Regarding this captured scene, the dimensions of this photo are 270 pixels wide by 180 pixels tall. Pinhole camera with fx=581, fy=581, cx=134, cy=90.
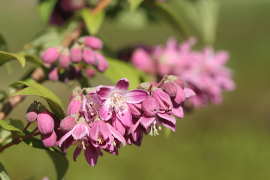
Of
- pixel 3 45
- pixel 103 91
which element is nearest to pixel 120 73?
pixel 3 45

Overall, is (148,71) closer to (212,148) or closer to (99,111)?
(99,111)

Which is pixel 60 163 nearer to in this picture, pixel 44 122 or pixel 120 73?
pixel 44 122

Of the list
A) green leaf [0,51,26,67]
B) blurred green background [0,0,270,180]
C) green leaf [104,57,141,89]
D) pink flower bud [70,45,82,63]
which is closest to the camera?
green leaf [0,51,26,67]

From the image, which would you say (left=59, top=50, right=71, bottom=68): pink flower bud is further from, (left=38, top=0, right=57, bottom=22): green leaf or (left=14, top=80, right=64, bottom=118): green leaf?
(left=38, top=0, right=57, bottom=22): green leaf

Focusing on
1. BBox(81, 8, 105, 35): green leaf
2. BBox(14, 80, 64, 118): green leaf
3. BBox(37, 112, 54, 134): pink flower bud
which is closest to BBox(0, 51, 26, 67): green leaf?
BBox(14, 80, 64, 118): green leaf

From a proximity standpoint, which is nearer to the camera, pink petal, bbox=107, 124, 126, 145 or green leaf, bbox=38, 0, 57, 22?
pink petal, bbox=107, 124, 126, 145

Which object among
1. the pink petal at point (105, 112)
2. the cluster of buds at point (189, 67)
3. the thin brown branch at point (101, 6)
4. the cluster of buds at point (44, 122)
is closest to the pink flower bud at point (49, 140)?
the cluster of buds at point (44, 122)
